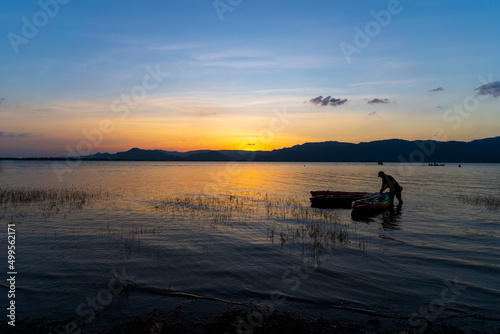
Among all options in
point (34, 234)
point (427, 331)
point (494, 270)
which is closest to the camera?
point (427, 331)

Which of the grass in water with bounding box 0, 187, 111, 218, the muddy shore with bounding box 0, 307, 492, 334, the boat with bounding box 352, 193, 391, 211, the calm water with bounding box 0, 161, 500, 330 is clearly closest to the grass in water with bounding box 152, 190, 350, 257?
the calm water with bounding box 0, 161, 500, 330

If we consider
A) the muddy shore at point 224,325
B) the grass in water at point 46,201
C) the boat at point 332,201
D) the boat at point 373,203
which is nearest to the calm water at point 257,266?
the muddy shore at point 224,325

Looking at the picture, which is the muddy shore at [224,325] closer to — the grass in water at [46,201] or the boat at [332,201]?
the grass in water at [46,201]

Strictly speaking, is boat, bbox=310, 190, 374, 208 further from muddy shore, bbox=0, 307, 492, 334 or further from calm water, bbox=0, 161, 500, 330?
muddy shore, bbox=0, 307, 492, 334

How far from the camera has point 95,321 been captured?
662cm

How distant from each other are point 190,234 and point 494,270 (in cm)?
1291

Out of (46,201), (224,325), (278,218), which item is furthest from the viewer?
(46,201)

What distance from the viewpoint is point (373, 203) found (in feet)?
76.6


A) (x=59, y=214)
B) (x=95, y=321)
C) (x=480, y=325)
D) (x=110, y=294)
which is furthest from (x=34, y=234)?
(x=480, y=325)

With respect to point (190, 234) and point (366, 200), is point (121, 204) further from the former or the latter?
point (366, 200)

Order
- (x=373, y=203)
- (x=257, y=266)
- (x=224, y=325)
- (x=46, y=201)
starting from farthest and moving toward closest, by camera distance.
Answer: (x=46, y=201) < (x=373, y=203) < (x=257, y=266) < (x=224, y=325)

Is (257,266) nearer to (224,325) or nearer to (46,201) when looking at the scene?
(224,325)

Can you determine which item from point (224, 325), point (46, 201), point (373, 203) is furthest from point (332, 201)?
point (46, 201)

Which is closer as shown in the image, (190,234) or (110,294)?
(110,294)
